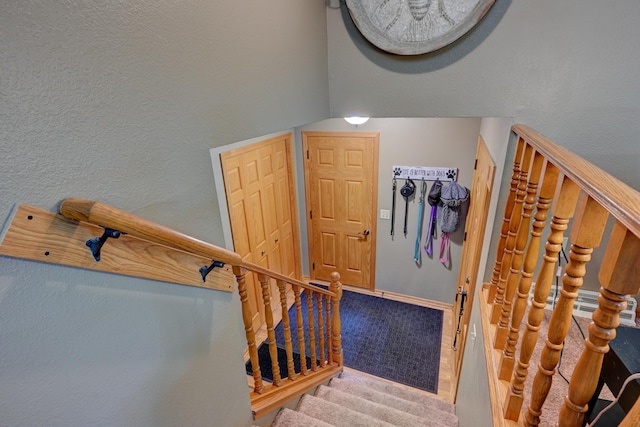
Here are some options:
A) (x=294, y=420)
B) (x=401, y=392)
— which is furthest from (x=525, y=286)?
(x=401, y=392)

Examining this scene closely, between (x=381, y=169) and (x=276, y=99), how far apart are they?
2.30 meters

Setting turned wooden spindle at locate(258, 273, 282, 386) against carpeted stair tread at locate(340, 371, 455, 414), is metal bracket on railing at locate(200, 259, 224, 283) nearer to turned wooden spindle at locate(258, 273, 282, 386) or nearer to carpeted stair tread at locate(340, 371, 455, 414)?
turned wooden spindle at locate(258, 273, 282, 386)

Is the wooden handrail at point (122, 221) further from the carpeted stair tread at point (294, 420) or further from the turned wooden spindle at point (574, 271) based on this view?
the carpeted stair tread at point (294, 420)

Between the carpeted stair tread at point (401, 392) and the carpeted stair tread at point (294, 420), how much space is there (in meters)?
0.94

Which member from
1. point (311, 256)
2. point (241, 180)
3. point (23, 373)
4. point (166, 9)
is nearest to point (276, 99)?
point (166, 9)

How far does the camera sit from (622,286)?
0.59 metres

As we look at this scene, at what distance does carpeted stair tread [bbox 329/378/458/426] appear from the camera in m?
2.32

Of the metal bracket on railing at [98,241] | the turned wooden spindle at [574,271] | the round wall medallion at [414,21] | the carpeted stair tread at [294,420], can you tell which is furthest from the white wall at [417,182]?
the metal bracket on railing at [98,241]

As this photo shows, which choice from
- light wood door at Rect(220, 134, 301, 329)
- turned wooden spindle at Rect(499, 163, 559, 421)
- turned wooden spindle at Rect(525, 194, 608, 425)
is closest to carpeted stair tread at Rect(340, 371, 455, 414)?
light wood door at Rect(220, 134, 301, 329)

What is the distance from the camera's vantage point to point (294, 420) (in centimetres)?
181

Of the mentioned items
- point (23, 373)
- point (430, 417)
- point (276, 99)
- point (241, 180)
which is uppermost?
point (276, 99)

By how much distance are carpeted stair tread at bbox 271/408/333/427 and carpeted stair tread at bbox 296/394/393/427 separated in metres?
0.17

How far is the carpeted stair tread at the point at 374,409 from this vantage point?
2080 mm

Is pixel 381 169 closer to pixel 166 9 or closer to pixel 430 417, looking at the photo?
pixel 430 417
